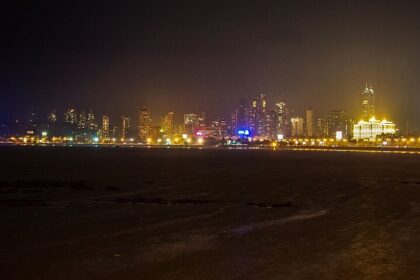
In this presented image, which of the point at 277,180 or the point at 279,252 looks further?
the point at 277,180

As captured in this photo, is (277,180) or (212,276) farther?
(277,180)

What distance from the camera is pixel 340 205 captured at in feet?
97.6

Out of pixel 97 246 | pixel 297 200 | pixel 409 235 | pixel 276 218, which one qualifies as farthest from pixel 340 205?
pixel 97 246

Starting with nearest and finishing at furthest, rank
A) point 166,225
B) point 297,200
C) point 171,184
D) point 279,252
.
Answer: point 279,252, point 166,225, point 297,200, point 171,184

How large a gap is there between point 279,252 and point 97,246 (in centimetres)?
528

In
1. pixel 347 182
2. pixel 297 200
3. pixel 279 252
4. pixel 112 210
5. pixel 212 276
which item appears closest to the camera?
pixel 212 276

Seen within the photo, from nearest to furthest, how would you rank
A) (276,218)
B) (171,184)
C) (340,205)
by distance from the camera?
(276,218) → (340,205) → (171,184)

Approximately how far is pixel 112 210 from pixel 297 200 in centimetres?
1083

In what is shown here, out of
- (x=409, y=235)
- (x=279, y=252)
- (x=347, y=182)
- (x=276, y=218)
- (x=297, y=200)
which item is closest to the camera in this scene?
(x=279, y=252)

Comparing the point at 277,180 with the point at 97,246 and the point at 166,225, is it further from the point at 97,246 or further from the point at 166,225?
the point at 97,246

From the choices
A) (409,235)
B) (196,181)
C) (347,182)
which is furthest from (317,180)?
(409,235)

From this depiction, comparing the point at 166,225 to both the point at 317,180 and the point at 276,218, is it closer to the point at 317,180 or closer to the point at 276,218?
the point at 276,218

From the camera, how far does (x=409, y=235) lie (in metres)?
19.8

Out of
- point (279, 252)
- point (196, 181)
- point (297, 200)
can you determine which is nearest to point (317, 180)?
point (196, 181)
